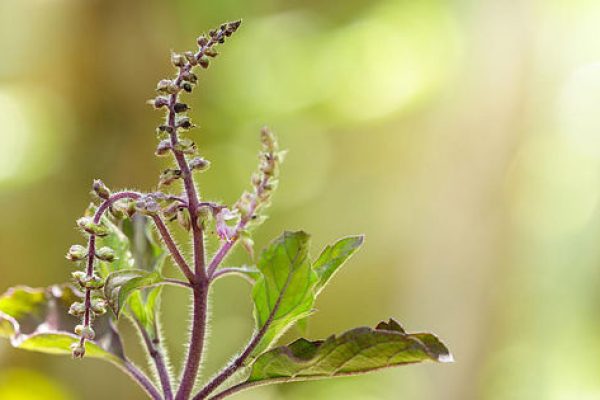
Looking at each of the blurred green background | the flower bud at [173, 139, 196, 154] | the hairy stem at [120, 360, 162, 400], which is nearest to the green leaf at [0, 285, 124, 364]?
the hairy stem at [120, 360, 162, 400]

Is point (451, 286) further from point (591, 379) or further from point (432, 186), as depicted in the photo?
point (591, 379)

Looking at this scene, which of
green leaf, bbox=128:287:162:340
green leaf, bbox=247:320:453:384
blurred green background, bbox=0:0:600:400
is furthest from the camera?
blurred green background, bbox=0:0:600:400

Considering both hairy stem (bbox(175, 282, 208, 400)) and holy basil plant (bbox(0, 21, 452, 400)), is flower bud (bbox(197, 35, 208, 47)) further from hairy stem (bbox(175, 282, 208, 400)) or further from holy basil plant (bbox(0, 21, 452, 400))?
hairy stem (bbox(175, 282, 208, 400))

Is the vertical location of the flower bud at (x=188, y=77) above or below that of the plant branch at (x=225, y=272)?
above

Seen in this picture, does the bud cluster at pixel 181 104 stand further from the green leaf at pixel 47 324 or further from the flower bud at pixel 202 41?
the green leaf at pixel 47 324

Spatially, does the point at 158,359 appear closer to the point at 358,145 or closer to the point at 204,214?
the point at 204,214

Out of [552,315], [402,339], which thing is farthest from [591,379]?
[402,339]

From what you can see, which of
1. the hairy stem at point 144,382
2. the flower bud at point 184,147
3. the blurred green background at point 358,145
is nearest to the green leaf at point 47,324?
the hairy stem at point 144,382
